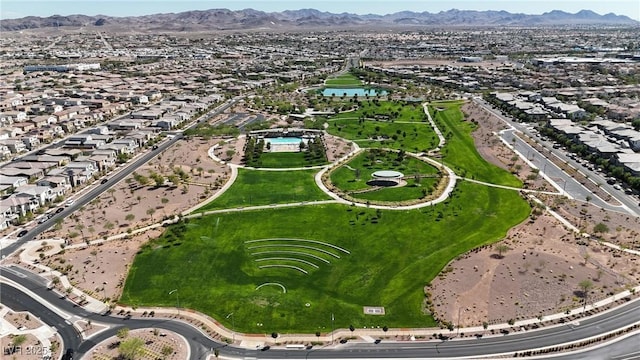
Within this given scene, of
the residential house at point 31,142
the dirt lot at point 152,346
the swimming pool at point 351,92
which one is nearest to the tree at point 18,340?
the dirt lot at point 152,346

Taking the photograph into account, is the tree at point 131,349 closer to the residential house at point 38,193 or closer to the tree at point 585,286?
the residential house at point 38,193

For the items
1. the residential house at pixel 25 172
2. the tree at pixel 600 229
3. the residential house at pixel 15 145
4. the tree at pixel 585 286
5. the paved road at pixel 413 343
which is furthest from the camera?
the residential house at pixel 15 145

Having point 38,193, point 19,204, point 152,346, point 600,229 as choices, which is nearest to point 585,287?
point 600,229

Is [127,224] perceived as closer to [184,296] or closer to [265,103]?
[184,296]

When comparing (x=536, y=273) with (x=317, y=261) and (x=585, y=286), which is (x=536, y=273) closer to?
(x=585, y=286)

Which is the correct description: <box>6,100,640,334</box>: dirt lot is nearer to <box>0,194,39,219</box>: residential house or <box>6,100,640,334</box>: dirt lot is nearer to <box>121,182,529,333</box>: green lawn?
<box>121,182,529,333</box>: green lawn

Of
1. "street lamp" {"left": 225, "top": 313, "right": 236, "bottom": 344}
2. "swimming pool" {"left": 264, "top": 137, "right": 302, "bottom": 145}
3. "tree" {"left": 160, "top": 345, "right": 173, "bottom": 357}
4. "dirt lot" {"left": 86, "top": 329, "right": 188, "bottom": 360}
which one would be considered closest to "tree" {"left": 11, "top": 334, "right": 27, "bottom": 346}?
"dirt lot" {"left": 86, "top": 329, "right": 188, "bottom": 360}
